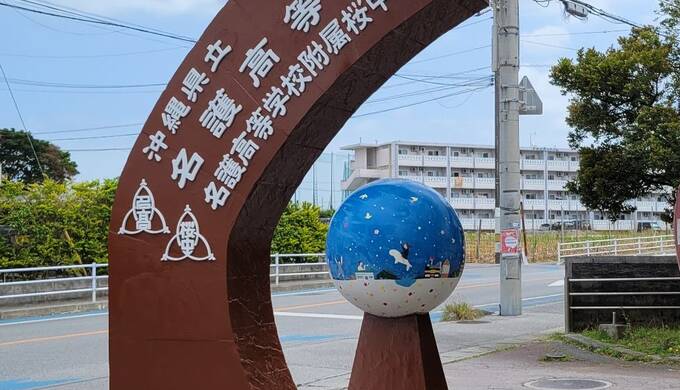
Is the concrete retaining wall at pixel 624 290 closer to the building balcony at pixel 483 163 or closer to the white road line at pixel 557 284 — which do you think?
the white road line at pixel 557 284

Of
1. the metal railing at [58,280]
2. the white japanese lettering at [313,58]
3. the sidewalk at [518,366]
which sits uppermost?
the white japanese lettering at [313,58]

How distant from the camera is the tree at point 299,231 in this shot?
26.3 meters

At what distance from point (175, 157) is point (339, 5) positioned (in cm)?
149

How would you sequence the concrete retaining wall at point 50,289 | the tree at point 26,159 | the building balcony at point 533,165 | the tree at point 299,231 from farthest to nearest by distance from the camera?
1. the building balcony at point 533,165
2. the tree at point 26,159
3. the tree at point 299,231
4. the concrete retaining wall at point 50,289

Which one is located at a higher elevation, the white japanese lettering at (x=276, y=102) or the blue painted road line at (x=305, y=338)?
the white japanese lettering at (x=276, y=102)

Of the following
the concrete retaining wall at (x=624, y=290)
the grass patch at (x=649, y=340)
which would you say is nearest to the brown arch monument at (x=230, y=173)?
the grass patch at (x=649, y=340)

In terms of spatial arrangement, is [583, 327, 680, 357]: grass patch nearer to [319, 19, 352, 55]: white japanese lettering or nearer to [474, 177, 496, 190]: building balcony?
[319, 19, 352, 55]: white japanese lettering

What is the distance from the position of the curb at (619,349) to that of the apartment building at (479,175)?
48174 millimetres

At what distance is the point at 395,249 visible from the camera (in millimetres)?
5285

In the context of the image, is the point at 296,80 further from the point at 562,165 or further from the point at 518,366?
the point at 562,165

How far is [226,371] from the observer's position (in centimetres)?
555

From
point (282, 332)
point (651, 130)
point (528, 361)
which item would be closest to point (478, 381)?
point (528, 361)

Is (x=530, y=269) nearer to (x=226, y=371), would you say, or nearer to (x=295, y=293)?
(x=295, y=293)

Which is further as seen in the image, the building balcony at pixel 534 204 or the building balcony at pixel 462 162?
the building balcony at pixel 534 204
